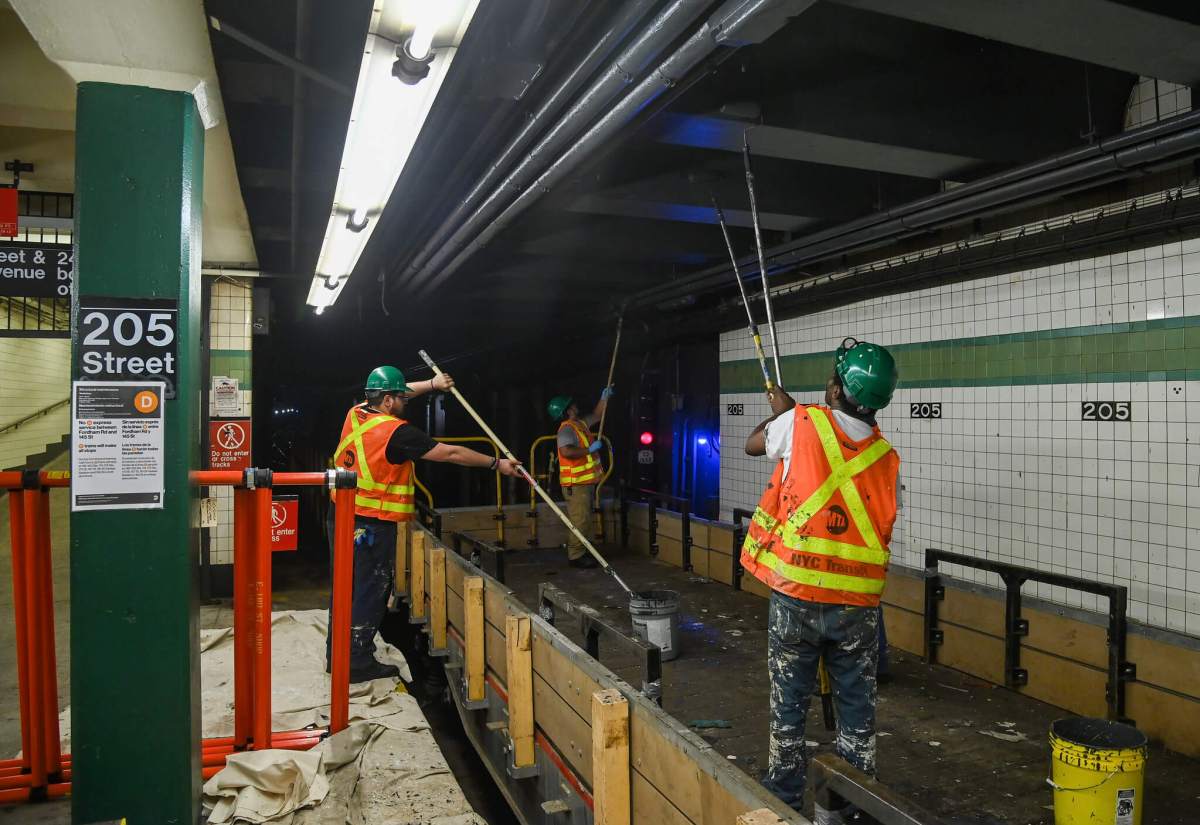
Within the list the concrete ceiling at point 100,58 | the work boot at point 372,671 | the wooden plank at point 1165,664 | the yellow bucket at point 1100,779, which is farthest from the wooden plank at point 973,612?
the concrete ceiling at point 100,58

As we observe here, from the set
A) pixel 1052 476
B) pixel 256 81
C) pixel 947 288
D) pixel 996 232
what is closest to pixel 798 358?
pixel 947 288

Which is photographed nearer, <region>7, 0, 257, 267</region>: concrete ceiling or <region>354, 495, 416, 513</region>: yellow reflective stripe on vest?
<region>7, 0, 257, 267</region>: concrete ceiling

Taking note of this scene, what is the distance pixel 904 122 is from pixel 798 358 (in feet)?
10.6

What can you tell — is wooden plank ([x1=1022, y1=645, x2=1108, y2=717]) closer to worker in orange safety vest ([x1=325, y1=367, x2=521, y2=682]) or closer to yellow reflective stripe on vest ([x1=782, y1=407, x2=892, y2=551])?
yellow reflective stripe on vest ([x1=782, y1=407, x2=892, y2=551])

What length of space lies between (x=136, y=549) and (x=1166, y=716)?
4421mm

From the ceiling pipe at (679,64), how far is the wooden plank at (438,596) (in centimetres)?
247

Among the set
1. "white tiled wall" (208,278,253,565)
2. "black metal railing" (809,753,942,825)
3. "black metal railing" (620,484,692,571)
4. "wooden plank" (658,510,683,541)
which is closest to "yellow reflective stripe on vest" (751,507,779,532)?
"black metal railing" (809,753,942,825)

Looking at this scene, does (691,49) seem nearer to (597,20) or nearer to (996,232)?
(597,20)

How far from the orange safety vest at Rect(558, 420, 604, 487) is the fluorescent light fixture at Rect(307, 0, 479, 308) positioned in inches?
140

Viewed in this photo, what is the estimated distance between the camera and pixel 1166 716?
11.2ft

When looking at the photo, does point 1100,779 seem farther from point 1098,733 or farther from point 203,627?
point 203,627

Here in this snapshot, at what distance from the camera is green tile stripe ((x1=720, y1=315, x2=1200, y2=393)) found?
4.47m

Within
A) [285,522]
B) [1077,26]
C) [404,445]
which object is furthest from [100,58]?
[285,522]

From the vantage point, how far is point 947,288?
19.5 feet
